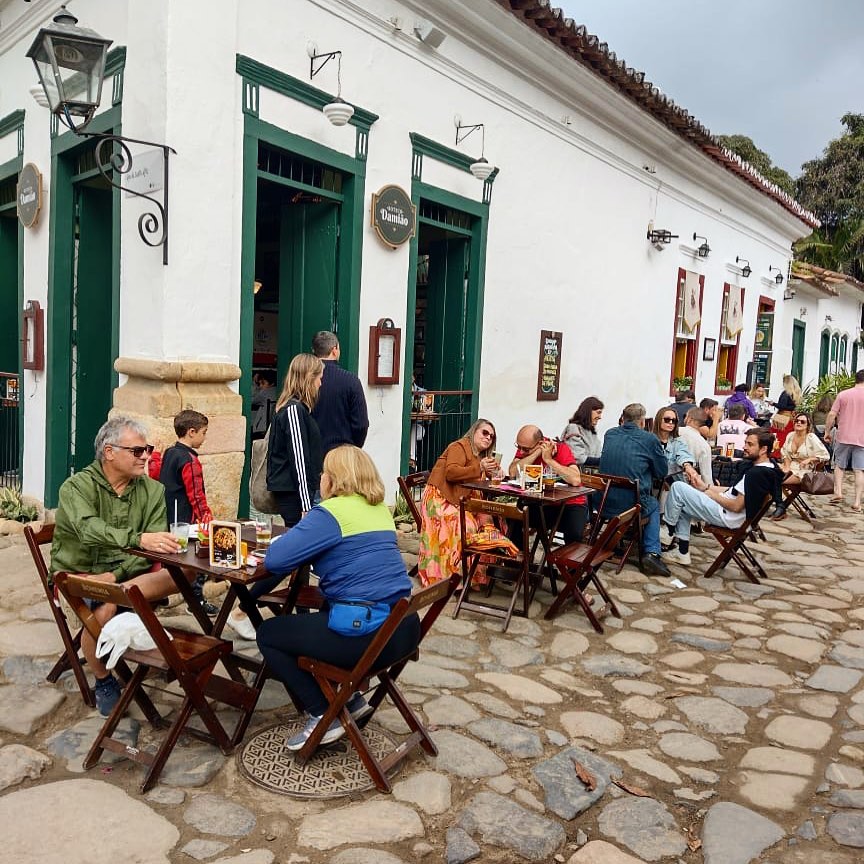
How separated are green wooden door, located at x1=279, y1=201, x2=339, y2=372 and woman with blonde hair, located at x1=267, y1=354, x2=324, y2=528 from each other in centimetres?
198

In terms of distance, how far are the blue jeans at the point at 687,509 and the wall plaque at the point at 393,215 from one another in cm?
310

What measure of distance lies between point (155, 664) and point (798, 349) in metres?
19.8

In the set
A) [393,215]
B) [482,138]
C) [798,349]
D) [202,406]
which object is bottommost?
[202,406]

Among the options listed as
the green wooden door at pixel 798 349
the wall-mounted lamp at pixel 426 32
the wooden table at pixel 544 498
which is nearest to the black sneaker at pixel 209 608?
the wooden table at pixel 544 498

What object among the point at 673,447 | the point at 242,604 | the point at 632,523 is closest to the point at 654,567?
the point at 632,523

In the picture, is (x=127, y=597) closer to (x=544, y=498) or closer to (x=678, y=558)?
(x=544, y=498)

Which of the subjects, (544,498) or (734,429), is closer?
(544,498)

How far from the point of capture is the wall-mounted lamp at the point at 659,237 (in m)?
10.8

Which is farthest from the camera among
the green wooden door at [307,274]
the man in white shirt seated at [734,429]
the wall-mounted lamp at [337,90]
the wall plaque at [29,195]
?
the man in white shirt seated at [734,429]

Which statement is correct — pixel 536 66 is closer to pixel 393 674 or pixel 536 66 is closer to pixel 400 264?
pixel 400 264

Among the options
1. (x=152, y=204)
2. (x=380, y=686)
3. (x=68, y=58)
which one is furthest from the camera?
(x=152, y=204)

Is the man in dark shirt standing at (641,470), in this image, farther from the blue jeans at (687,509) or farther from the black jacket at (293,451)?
the black jacket at (293,451)

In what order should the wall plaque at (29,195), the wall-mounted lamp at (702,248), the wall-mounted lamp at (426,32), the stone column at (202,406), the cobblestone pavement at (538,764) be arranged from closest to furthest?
the cobblestone pavement at (538,764), the stone column at (202,406), the wall plaque at (29,195), the wall-mounted lamp at (426,32), the wall-mounted lamp at (702,248)

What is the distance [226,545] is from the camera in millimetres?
3305
